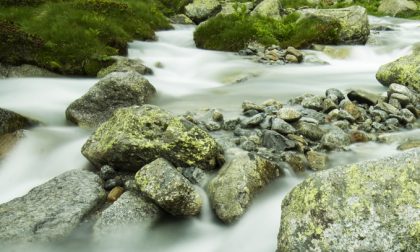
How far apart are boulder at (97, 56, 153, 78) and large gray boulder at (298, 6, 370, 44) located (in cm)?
968

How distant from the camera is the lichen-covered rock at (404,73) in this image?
38.8ft

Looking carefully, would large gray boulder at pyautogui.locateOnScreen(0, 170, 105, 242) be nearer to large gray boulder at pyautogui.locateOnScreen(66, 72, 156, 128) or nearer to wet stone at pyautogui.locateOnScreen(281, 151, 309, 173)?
large gray boulder at pyautogui.locateOnScreen(66, 72, 156, 128)

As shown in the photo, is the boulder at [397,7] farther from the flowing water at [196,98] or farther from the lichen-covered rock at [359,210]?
the lichen-covered rock at [359,210]

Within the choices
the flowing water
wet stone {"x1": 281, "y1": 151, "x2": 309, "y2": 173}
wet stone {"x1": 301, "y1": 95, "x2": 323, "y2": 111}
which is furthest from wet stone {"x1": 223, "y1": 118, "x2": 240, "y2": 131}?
wet stone {"x1": 301, "y1": 95, "x2": 323, "y2": 111}

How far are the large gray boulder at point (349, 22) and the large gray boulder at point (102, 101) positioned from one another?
40.5 ft

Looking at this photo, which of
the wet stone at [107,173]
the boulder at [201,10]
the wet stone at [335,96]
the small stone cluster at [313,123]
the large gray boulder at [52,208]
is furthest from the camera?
the boulder at [201,10]

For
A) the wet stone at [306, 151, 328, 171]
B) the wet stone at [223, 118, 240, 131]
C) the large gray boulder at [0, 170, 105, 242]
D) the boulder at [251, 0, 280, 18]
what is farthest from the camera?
the boulder at [251, 0, 280, 18]

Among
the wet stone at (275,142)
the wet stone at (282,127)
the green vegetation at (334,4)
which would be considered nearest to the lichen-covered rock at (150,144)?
the wet stone at (275,142)

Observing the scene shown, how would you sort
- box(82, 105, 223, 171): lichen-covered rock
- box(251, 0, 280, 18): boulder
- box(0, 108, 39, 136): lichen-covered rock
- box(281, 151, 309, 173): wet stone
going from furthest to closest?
box(251, 0, 280, 18): boulder < box(0, 108, 39, 136): lichen-covered rock < box(281, 151, 309, 173): wet stone < box(82, 105, 223, 171): lichen-covered rock

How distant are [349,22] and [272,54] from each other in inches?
203

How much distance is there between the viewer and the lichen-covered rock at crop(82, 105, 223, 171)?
7188mm

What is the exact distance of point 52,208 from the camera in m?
6.34

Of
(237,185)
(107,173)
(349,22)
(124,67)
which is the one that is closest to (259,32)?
(349,22)

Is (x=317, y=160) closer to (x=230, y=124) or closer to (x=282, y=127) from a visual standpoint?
(x=282, y=127)
